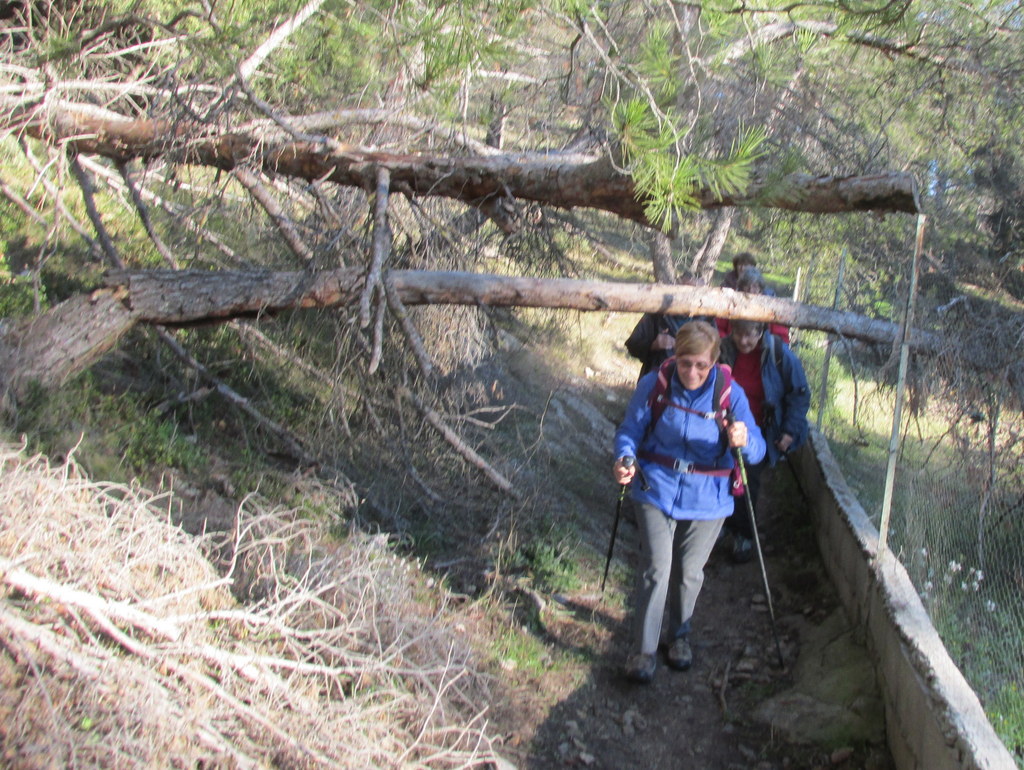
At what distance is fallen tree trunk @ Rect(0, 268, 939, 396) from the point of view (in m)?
4.95

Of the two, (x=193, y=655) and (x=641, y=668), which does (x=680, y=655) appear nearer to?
(x=641, y=668)

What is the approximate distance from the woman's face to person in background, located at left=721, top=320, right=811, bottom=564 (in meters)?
1.59

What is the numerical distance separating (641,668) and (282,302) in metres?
2.92

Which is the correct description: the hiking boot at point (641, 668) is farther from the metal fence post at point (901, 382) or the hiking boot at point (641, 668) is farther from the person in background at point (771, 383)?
the person in background at point (771, 383)

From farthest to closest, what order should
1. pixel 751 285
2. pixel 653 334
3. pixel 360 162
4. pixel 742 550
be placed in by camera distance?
pixel 742 550 < pixel 653 334 < pixel 751 285 < pixel 360 162

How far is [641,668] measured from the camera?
5.15 meters

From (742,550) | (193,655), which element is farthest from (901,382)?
(193,655)

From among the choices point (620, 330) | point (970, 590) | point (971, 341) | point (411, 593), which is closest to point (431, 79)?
point (411, 593)

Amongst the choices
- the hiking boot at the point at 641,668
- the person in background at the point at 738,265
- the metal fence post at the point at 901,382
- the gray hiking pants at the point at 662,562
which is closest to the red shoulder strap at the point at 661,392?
the gray hiking pants at the point at 662,562

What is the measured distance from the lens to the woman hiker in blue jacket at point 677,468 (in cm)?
497

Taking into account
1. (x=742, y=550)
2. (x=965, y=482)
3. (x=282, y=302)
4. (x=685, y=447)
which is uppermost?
(x=282, y=302)

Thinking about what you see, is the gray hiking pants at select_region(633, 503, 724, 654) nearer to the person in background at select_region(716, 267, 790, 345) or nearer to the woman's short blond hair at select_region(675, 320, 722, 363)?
the woman's short blond hair at select_region(675, 320, 722, 363)

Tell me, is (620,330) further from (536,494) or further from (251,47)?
(251,47)

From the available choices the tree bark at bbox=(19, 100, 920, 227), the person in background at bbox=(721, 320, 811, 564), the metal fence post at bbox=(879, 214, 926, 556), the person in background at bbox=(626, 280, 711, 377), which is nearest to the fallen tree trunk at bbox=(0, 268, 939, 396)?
the metal fence post at bbox=(879, 214, 926, 556)
